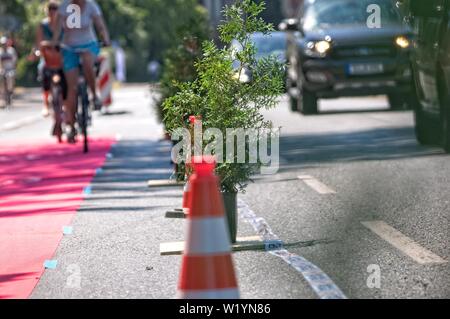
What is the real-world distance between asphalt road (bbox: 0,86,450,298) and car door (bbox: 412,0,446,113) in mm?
643

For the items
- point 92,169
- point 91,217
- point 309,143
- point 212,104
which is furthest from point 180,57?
point 212,104

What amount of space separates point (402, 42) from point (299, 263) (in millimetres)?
14801

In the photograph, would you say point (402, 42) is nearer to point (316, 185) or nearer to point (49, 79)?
point (49, 79)

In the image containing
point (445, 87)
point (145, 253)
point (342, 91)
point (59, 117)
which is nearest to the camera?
point (145, 253)

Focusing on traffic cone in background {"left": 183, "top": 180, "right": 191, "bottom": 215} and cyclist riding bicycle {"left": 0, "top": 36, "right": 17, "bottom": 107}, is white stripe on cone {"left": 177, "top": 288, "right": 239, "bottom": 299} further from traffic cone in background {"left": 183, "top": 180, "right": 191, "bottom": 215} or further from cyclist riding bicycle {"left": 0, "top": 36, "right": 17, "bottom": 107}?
cyclist riding bicycle {"left": 0, "top": 36, "right": 17, "bottom": 107}

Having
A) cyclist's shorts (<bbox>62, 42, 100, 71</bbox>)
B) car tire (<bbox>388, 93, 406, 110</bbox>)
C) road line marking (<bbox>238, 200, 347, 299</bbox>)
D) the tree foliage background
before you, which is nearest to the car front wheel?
cyclist's shorts (<bbox>62, 42, 100, 71</bbox>)

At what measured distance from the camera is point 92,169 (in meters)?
14.6

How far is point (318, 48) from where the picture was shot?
21703 millimetres

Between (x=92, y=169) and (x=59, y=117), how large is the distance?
383cm

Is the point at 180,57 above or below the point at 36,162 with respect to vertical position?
above

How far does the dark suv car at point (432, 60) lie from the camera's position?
12.8 m

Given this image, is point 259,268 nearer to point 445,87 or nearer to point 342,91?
point 445,87

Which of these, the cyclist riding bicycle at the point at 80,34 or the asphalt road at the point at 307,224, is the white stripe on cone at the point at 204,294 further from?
the cyclist riding bicycle at the point at 80,34

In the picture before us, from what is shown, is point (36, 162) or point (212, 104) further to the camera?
point (36, 162)
